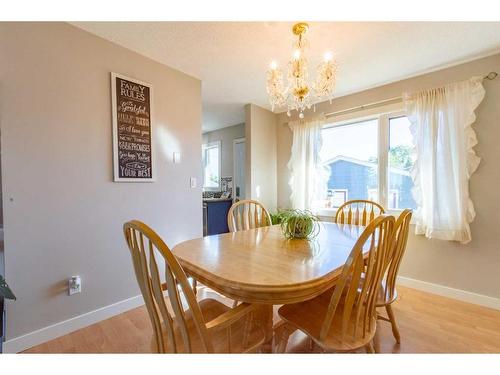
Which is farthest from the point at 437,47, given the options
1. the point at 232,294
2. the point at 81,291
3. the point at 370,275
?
the point at 81,291

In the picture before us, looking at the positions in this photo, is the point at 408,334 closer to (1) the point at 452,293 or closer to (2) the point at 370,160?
Result: (1) the point at 452,293

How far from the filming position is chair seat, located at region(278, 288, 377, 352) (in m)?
0.95

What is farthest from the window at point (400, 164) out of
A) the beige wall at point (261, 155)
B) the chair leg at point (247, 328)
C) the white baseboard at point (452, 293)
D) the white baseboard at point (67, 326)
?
the white baseboard at point (67, 326)

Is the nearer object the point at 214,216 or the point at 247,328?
the point at 247,328

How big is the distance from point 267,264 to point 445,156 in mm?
2129

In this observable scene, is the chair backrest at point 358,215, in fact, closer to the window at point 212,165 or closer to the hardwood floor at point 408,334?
the hardwood floor at point 408,334

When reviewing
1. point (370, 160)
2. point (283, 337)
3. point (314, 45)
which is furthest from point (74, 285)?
point (370, 160)

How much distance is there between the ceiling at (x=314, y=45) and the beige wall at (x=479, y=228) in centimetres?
12

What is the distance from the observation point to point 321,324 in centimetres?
108

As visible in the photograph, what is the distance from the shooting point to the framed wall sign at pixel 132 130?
186 centimetres
